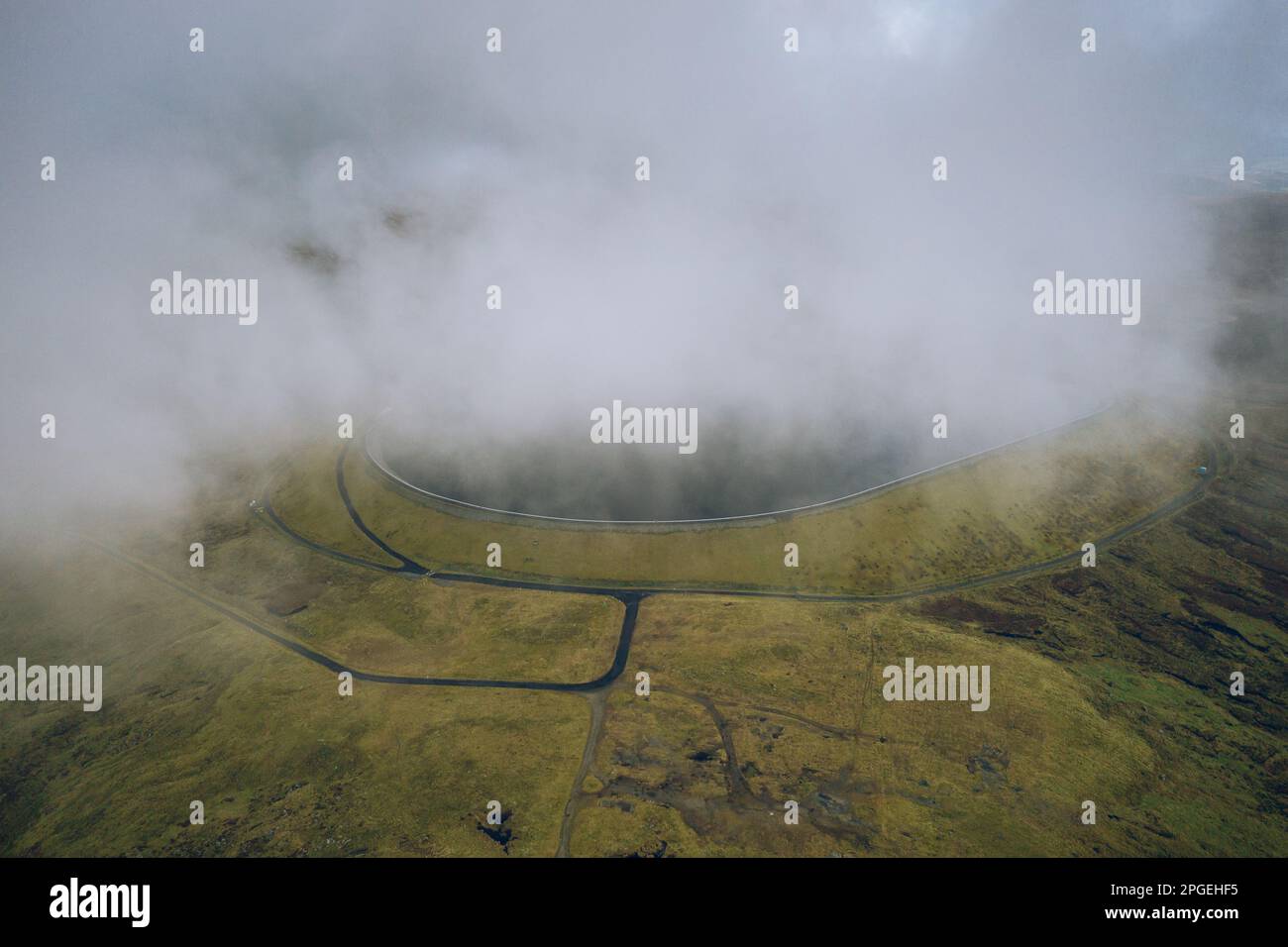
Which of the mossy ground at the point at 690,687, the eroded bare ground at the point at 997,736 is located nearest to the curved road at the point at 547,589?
the mossy ground at the point at 690,687

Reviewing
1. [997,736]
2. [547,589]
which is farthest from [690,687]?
[997,736]

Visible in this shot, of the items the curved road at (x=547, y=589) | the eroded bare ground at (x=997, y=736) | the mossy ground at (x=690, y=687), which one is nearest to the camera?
the eroded bare ground at (x=997, y=736)

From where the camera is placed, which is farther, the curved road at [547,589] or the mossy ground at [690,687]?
the curved road at [547,589]

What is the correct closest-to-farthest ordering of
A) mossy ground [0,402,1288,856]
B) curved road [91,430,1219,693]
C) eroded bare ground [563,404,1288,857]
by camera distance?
eroded bare ground [563,404,1288,857] < mossy ground [0,402,1288,856] < curved road [91,430,1219,693]

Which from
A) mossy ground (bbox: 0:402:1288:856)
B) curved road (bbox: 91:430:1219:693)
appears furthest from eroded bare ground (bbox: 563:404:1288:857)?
curved road (bbox: 91:430:1219:693)

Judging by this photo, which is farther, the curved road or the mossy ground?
the curved road

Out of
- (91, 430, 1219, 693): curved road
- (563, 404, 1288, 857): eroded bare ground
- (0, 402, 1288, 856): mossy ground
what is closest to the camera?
(563, 404, 1288, 857): eroded bare ground

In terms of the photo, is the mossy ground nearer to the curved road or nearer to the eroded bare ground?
the eroded bare ground

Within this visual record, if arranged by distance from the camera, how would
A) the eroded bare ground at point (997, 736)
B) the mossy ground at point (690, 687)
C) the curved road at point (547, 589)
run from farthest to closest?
the curved road at point (547, 589)
the mossy ground at point (690, 687)
the eroded bare ground at point (997, 736)

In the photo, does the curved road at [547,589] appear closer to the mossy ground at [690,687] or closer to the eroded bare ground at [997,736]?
the mossy ground at [690,687]

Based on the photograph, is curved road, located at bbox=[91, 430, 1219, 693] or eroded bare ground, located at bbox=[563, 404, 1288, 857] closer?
eroded bare ground, located at bbox=[563, 404, 1288, 857]
